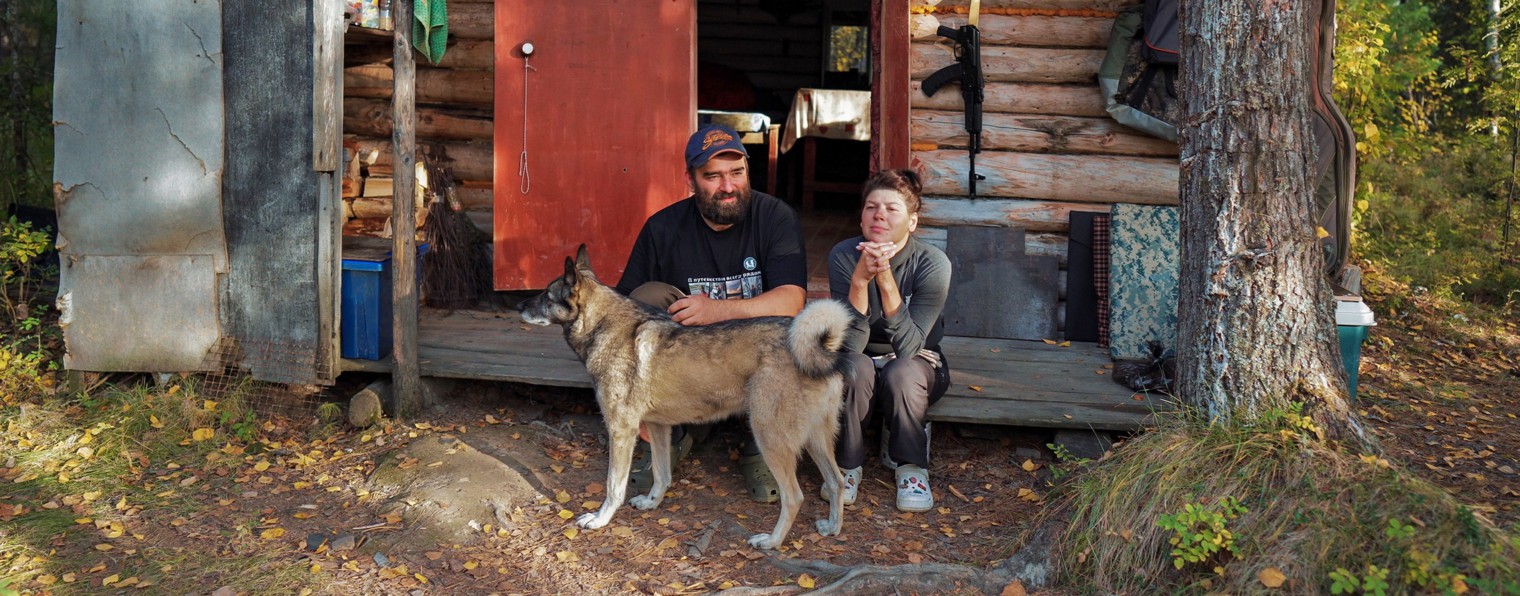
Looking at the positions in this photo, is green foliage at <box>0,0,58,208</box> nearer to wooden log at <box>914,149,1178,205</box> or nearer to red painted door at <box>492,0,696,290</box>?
red painted door at <box>492,0,696,290</box>

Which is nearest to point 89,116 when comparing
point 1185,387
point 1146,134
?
point 1185,387

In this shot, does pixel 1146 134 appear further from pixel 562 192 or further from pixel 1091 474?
pixel 562 192

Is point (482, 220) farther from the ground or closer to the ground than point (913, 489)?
farther from the ground

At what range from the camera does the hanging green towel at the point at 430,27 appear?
5.79 meters

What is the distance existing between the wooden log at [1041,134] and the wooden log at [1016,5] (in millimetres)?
628

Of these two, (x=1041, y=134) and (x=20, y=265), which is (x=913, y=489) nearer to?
(x=1041, y=134)

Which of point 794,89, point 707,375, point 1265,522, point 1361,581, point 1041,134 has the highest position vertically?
point 794,89

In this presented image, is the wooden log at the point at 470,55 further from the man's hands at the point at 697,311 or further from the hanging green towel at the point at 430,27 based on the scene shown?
the man's hands at the point at 697,311

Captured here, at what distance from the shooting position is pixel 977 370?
5.60m

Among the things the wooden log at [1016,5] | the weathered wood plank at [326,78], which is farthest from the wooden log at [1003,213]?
the weathered wood plank at [326,78]

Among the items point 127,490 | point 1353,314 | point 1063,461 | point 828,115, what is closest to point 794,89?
point 828,115

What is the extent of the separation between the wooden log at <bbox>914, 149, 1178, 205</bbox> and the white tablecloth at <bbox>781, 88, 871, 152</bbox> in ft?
10.8

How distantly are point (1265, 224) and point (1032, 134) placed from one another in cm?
266

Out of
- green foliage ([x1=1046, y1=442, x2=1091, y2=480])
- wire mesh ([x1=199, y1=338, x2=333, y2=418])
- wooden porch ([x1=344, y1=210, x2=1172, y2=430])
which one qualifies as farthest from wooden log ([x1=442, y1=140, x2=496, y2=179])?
green foliage ([x1=1046, y1=442, x2=1091, y2=480])
